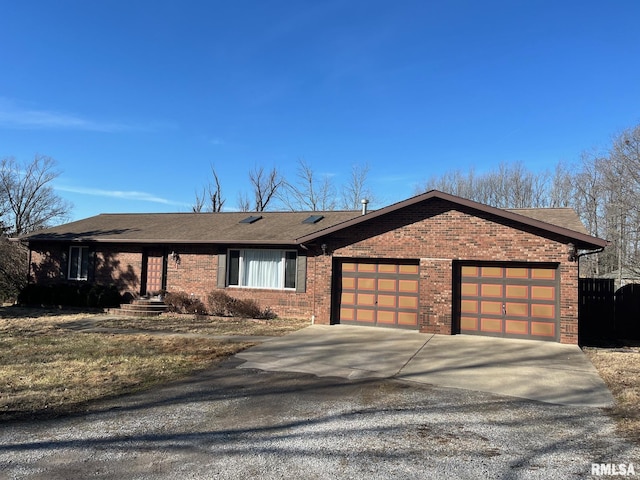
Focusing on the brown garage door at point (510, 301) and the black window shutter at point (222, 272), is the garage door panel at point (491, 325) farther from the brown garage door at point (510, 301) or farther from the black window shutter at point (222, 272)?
the black window shutter at point (222, 272)

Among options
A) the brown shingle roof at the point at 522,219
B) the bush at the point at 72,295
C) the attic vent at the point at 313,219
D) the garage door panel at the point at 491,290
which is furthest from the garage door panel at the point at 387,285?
the bush at the point at 72,295

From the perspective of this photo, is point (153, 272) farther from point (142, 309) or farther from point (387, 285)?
point (387, 285)

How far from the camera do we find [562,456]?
4547mm

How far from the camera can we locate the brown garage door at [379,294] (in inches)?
A: 515

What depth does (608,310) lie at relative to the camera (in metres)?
13.8

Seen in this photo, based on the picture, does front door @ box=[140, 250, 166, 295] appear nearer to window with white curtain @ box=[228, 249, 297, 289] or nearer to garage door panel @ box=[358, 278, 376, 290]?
window with white curtain @ box=[228, 249, 297, 289]

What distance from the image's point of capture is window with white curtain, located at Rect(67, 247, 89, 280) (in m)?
18.4

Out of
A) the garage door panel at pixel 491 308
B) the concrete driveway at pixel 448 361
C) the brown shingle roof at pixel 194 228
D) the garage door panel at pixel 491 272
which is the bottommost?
the concrete driveway at pixel 448 361

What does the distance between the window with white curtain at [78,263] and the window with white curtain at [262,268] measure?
22.6 feet

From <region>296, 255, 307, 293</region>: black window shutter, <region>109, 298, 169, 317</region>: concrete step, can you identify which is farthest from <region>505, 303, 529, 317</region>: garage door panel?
<region>109, 298, 169, 317</region>: concrete step

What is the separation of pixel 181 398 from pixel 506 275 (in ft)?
30.0

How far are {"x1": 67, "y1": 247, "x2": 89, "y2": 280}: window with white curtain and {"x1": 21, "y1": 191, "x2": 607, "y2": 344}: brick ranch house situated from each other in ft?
0.15

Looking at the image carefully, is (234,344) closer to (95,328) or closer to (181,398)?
(181,398)

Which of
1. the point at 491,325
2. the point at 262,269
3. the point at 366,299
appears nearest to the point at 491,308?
the point at 491,325
